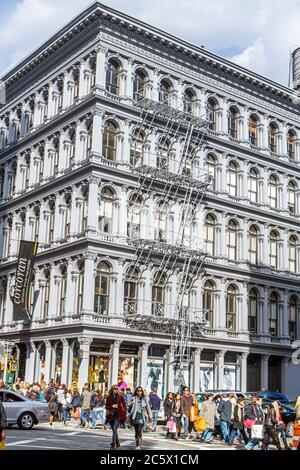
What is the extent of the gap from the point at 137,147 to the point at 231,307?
12.9m

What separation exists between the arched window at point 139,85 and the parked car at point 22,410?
80.6 ft

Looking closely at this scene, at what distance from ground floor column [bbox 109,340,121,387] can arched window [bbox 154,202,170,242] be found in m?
7.50

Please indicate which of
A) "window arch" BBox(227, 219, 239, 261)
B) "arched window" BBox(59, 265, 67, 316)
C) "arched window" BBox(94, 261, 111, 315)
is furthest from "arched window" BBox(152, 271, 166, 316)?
"window arch" BBox(227, 219, 239, 261)

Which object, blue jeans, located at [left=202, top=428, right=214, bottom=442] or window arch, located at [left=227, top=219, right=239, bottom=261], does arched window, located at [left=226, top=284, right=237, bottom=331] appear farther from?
blue jeans, located at [left=202, top=428, right=214, bottom=442]

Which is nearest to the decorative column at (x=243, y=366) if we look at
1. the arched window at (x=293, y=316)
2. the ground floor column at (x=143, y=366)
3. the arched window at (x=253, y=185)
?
the arched window at (x=293, y=316)

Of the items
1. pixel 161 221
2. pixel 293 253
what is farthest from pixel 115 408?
pixel 293 253

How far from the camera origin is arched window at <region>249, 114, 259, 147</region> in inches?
1914

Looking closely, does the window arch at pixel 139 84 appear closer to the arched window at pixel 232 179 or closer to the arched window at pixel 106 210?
the arched window at pixel 106 210

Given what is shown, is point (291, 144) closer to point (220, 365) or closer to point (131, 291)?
point (220, 365)

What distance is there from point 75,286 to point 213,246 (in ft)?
35.3

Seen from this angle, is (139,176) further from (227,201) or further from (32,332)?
(32,332)

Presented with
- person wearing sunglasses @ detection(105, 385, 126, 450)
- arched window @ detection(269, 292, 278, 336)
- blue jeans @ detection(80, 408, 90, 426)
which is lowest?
blue jeans @ detection(80, 408, 90, 426)

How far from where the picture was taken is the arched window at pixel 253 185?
47375 mm

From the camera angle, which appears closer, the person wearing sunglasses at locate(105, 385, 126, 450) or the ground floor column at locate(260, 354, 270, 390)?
the person wearing sunglasses at locate(105, 385, 126, 450)
